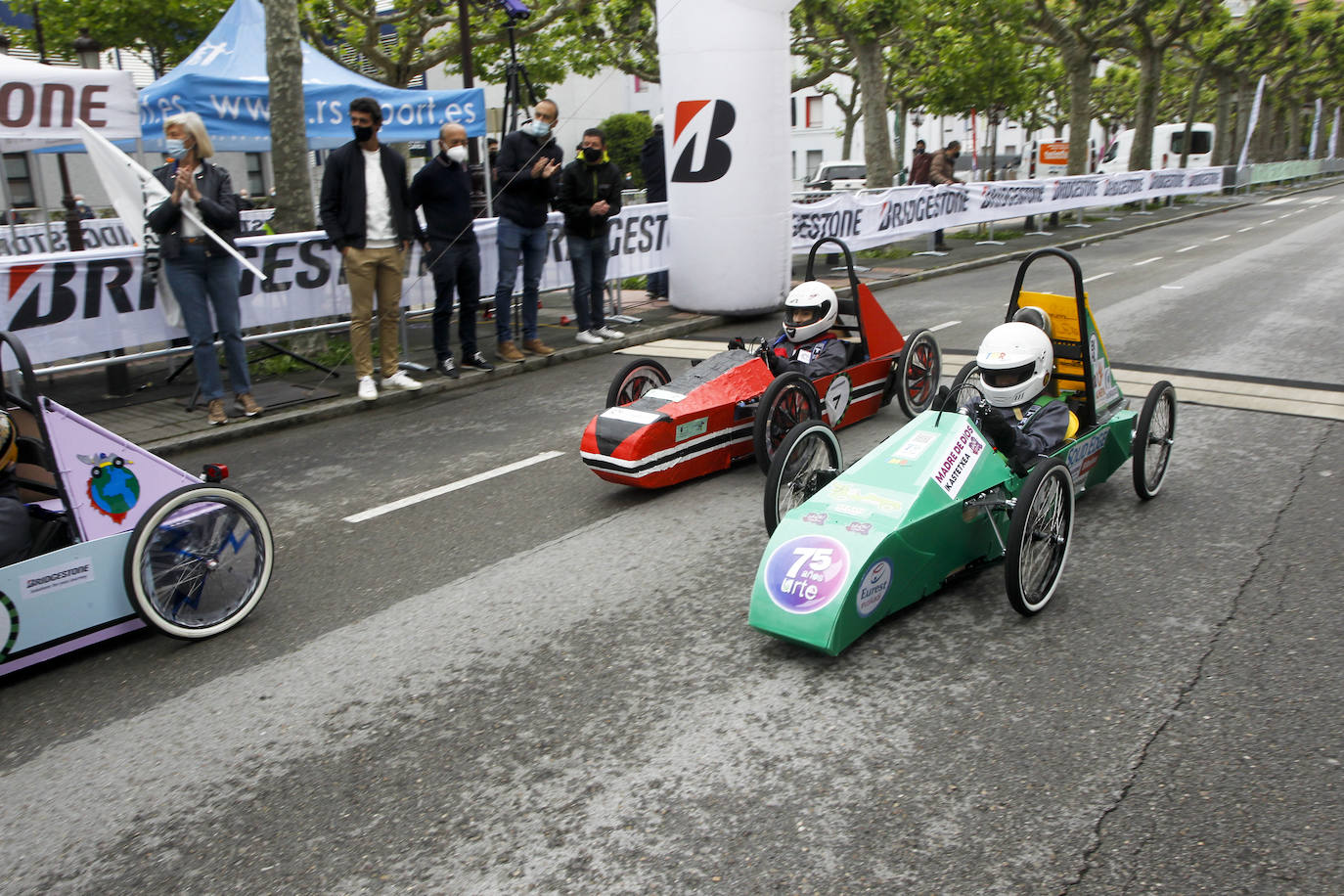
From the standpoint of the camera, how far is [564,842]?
307cm

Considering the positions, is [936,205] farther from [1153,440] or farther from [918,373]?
[1153,440]

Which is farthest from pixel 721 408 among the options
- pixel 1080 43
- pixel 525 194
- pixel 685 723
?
pixel 1080 43

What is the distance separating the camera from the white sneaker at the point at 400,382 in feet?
30.2

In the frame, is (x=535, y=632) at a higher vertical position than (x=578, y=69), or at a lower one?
lower

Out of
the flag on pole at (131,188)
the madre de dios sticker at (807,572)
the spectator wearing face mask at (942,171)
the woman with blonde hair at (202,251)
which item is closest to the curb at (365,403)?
the woman with blonde hair at (202,251)

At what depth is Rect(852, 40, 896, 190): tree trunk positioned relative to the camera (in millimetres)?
23516

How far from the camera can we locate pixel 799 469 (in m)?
5.30

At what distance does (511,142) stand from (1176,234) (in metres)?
19.1

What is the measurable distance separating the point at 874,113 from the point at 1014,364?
20.1m

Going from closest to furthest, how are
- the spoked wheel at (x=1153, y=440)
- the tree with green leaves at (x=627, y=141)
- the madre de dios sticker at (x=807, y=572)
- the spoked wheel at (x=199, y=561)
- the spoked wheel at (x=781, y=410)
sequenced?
the madre de dios sticker at (x=807, y=572)
the spoked wheel at (x=199, y=561)
the spoked wheel at (x=1153, y=440)
the spoked wheel at (x=781, y=410)
the tree with green leaves at (x=627, y=141)

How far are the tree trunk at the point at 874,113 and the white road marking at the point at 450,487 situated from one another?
59.7 ft

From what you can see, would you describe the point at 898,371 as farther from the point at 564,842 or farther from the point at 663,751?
the point at 564,842

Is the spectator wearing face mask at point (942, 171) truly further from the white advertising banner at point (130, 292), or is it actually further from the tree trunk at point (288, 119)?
the tree trunk at point (288, 119)

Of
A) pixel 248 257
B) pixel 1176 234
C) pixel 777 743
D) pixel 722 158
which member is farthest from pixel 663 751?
pixel 1176 234
